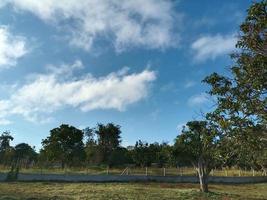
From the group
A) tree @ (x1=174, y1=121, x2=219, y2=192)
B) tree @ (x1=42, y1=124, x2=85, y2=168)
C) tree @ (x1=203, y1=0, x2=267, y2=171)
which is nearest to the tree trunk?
tree @ (x1=174, y1=121, x2=219, y2=192)

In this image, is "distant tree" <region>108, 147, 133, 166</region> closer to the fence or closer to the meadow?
the meadow

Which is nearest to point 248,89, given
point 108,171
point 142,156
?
point 108,171

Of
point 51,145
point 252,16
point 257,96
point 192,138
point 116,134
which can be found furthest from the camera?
point 116,134

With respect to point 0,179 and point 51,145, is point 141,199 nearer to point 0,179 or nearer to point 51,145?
point 0,179

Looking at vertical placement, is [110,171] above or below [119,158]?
below

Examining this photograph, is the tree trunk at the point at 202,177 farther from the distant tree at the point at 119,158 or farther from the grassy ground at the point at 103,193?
the distant tree at the point at 119,158

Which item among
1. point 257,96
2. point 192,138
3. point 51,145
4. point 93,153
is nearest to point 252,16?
point 257,96

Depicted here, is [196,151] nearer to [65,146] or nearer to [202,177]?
[202,177]

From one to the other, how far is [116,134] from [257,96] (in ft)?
248

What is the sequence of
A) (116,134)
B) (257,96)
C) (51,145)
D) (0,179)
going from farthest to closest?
(116,134) < (51,145) < (0,179) < (257,96)

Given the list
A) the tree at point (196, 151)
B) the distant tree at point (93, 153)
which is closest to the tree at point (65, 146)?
the distant tree at point (93, 153)

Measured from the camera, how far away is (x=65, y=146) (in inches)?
3241

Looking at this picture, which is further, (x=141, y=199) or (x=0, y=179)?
(x=0, y=179)

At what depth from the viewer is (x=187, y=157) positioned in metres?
45.6
